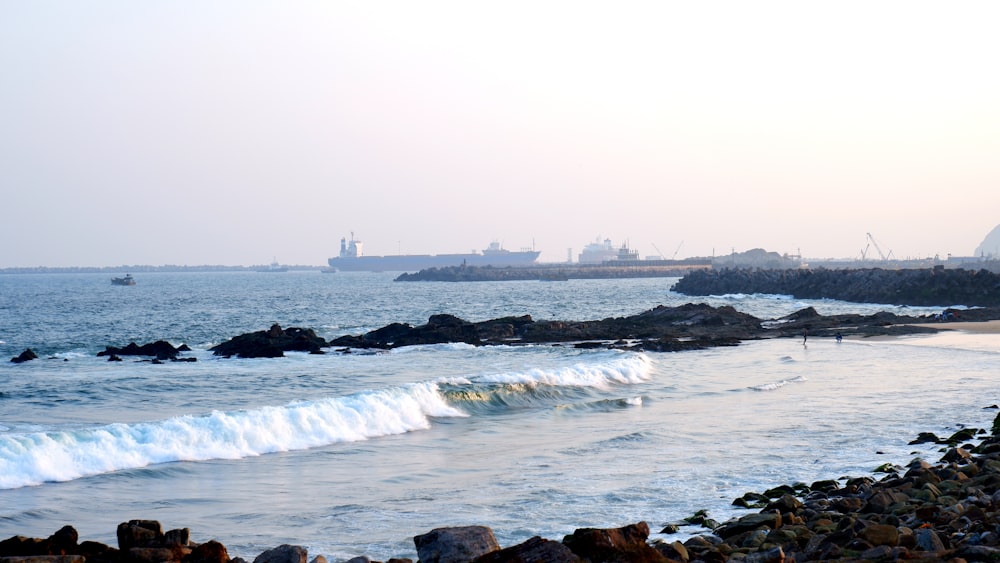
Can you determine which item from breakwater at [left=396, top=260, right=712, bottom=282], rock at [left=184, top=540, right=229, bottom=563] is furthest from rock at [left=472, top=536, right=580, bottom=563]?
breakwater at [left=396, top=260, right=712, bottom=282]

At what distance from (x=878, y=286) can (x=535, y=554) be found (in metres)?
58.0

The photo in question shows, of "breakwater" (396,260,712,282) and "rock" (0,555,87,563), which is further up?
"breakwater" (396,260,712,282)

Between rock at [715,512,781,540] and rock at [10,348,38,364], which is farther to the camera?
rock at [10,348,38,364]

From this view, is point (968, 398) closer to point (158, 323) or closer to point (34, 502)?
point (34, 502)

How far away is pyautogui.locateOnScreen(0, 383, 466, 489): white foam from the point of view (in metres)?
12.3

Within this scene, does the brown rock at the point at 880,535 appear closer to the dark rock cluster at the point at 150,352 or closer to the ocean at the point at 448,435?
the ocean at the point at 448,435

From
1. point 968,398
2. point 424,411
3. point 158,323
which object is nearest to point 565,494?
point 424,411

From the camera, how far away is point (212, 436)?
47.1 ft

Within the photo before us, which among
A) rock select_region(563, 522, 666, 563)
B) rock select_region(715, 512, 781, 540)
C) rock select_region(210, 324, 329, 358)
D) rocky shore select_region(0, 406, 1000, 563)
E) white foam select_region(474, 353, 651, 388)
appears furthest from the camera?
rock select_region(210, 324, 329, 358)

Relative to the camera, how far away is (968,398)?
1791 cm

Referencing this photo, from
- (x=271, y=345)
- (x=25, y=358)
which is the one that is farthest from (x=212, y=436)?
(x=25, y=358)

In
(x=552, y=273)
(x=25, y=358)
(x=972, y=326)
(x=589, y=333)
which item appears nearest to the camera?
(x=25, y=358)

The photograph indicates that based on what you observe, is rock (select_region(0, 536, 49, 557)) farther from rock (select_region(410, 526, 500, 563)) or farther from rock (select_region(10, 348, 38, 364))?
rock (select_region(10, 348, 38, 364))

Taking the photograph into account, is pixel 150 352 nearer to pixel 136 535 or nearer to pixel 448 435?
pixel 448 435
